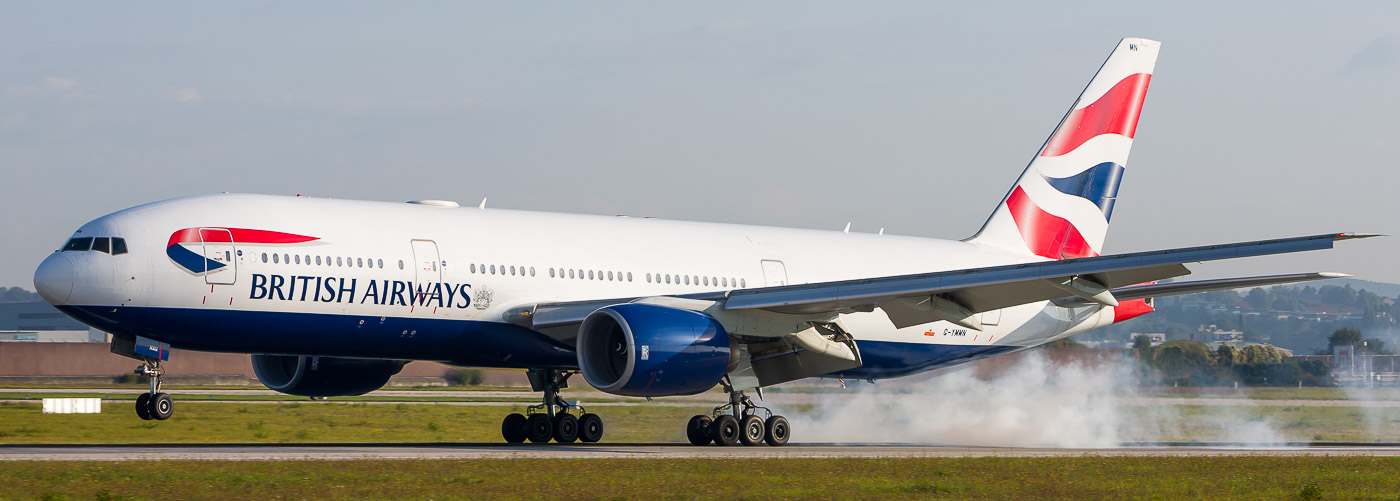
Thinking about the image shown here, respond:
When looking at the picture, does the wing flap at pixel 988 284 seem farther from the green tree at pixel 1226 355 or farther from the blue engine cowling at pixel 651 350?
the green tree at pixel 1226 355

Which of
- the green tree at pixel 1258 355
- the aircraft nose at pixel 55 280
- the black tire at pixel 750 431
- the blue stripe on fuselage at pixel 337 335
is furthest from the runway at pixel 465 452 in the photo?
the green tree at pixel 1258 355

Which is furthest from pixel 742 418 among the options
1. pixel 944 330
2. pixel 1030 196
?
pixel 1030 196

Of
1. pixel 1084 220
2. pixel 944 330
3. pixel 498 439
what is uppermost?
pixel 1084 220

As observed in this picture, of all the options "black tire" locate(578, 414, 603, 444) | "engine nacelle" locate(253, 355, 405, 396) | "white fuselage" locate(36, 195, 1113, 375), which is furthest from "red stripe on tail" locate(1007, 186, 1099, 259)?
"engine nacelle" locate(253, 355, 405, 396)

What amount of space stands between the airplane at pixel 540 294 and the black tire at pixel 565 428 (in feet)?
0.09

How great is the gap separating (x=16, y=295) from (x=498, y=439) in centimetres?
15044

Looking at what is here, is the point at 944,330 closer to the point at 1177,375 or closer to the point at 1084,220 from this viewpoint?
the point at 1084,220

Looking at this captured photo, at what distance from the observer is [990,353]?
2872cm

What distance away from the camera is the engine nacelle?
24875mm

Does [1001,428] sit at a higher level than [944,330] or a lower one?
lower

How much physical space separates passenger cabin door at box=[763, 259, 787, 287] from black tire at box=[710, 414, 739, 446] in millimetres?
3026

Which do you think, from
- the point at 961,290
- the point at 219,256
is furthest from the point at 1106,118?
the point at 219,256

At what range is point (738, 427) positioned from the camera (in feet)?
78.4

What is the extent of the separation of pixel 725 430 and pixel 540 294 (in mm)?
3939
